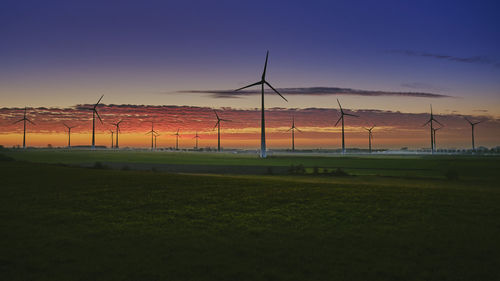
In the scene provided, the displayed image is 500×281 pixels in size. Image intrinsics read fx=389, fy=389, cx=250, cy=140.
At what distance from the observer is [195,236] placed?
1278 cm

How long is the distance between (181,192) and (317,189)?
24.8 feet

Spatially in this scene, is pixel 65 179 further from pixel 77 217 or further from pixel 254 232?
pixel 254 232

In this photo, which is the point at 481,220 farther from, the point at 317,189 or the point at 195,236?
the point at 195,236

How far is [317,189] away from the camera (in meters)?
22.0

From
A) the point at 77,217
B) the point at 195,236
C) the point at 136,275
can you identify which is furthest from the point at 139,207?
the point at 136,275

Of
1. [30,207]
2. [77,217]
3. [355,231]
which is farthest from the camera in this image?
[30,207]

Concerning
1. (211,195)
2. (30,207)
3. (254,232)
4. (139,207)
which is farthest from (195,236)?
(30,207)

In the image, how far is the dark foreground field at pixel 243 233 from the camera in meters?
9.83

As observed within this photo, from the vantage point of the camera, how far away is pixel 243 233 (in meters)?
13.1

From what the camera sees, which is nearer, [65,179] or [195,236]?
[195,236]

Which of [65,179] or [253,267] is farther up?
[65,179]

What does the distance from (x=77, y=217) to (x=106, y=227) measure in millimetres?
2061

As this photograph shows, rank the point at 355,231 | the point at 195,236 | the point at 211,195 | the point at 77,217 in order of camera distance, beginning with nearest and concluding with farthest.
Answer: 1. the point at 195,236
2. the point at 355,231
3. the point at 77,217
4. the point at 211,195

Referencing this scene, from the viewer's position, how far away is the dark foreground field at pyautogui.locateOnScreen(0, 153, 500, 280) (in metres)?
9.83
